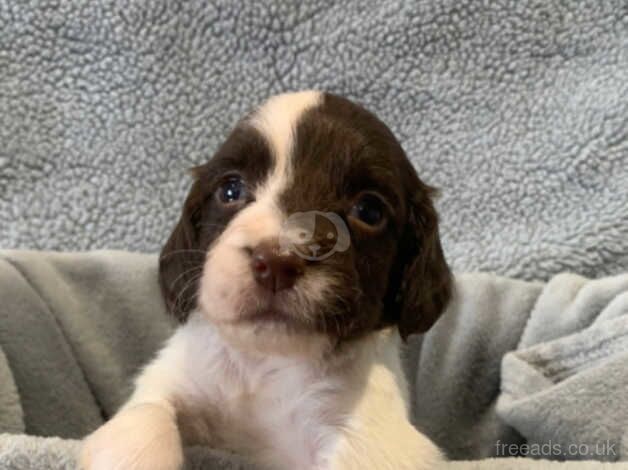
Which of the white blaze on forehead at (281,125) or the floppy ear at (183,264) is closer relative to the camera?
the white blaze on forehead at (281,125)

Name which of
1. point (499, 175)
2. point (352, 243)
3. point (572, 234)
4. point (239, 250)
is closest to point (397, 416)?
point (352, 243)

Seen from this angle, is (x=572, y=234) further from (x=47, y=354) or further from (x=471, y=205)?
(x=47, y=354)

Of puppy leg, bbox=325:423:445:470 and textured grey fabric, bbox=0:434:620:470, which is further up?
textured grey fabric, bbox=0:434:620:470

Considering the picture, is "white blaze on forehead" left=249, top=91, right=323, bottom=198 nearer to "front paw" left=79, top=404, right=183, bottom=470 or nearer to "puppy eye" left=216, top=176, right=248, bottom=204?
"puppy eye" left=216, top=176, right=248, bottom=204

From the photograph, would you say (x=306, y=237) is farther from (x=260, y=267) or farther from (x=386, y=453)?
(x=386, y=453)

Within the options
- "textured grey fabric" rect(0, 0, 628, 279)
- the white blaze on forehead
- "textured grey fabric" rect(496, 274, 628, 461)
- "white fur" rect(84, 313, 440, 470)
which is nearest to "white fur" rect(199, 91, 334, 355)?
the white blaze on forehead

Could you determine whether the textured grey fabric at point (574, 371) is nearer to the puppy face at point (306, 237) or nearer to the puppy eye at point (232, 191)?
the puppy face at point (306, 237)

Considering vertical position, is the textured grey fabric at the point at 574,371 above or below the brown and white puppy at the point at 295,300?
below

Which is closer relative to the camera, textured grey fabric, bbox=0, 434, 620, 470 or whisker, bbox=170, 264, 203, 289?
textured grey fabric, bbox=0, 434, 620, 470

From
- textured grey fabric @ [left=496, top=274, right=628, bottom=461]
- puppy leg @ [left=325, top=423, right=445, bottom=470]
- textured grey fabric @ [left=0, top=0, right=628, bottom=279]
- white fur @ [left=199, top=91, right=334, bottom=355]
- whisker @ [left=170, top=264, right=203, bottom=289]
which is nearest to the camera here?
white fur @ [left=199, top=91, right=334, bottom=355]

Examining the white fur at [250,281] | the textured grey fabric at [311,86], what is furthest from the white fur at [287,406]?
the textured grey fabric at [311,86]

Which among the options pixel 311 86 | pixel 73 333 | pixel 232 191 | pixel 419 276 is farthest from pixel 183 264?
pixel 311 86
